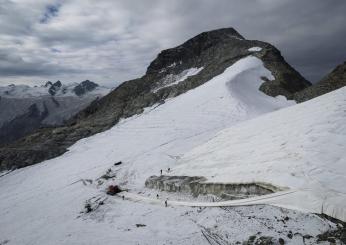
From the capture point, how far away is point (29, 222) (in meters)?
20.1

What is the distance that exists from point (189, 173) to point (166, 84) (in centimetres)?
4616

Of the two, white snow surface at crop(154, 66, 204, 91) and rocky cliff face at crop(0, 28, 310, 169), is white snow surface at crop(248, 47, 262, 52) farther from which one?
white snow surface at crop(154, 66, 204, 91)

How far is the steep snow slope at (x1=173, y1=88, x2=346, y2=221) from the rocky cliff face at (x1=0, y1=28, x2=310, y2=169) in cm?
2309

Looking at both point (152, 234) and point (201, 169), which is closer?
point (152, 234)

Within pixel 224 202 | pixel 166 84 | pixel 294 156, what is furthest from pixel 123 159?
pixel 166 84

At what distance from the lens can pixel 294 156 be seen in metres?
15.0

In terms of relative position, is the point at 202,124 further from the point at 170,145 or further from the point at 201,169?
the point at 201,169

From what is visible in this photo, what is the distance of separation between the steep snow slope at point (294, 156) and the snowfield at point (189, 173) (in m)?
0.05

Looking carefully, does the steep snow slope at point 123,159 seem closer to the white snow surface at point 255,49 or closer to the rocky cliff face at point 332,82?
the white snow surface at point 255,49

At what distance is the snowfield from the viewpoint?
1285 centimetres

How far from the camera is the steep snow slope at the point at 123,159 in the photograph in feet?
57.8

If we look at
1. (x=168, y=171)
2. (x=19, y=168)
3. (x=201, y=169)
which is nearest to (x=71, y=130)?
(x=19, y=168)

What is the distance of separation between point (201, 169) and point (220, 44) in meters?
60.9

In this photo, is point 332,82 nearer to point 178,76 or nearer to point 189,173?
point 189,173
